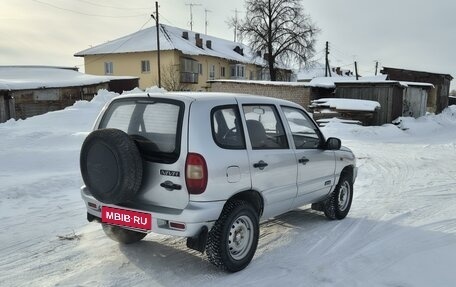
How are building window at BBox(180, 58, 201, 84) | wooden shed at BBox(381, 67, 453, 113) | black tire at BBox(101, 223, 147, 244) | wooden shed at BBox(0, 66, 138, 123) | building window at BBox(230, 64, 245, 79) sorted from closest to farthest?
black tire at BBox(101, 223, 147, 244)
wooden shed at BBox(0, 66, 138, 123)
wooden shed at BBox(381, 67, 453, 113)
building window at BBox(180, 58, 201, 84)
building window at BBox(230, 64, 245, 79)

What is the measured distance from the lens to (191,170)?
390 cm

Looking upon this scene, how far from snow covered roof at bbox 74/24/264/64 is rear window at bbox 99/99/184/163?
133 ft

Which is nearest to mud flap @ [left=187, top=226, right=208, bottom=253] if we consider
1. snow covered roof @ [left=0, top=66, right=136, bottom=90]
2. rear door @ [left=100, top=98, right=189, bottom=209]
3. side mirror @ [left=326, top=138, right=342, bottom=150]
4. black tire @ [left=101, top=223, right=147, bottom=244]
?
rear door @ [left=100, top=98, right=189, bottom=209]

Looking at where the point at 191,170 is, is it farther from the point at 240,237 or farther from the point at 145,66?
the point at 145,66

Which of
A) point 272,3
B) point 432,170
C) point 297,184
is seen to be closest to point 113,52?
point 272,3

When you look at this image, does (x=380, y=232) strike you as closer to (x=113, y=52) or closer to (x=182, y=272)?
(x=182, y=272)

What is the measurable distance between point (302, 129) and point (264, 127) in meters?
0.98

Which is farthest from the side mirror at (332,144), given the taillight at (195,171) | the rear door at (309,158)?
the taillight at (195,171)

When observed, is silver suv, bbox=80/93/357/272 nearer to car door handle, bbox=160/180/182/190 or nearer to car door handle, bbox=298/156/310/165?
car door handle, bbox=160/180/182/190

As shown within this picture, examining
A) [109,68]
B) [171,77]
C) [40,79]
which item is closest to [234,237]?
[40,79]

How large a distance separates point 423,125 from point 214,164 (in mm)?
22790

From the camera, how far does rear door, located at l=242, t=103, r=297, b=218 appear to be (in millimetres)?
4523

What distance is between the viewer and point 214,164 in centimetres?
398

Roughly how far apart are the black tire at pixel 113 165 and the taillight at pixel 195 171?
0.47m
